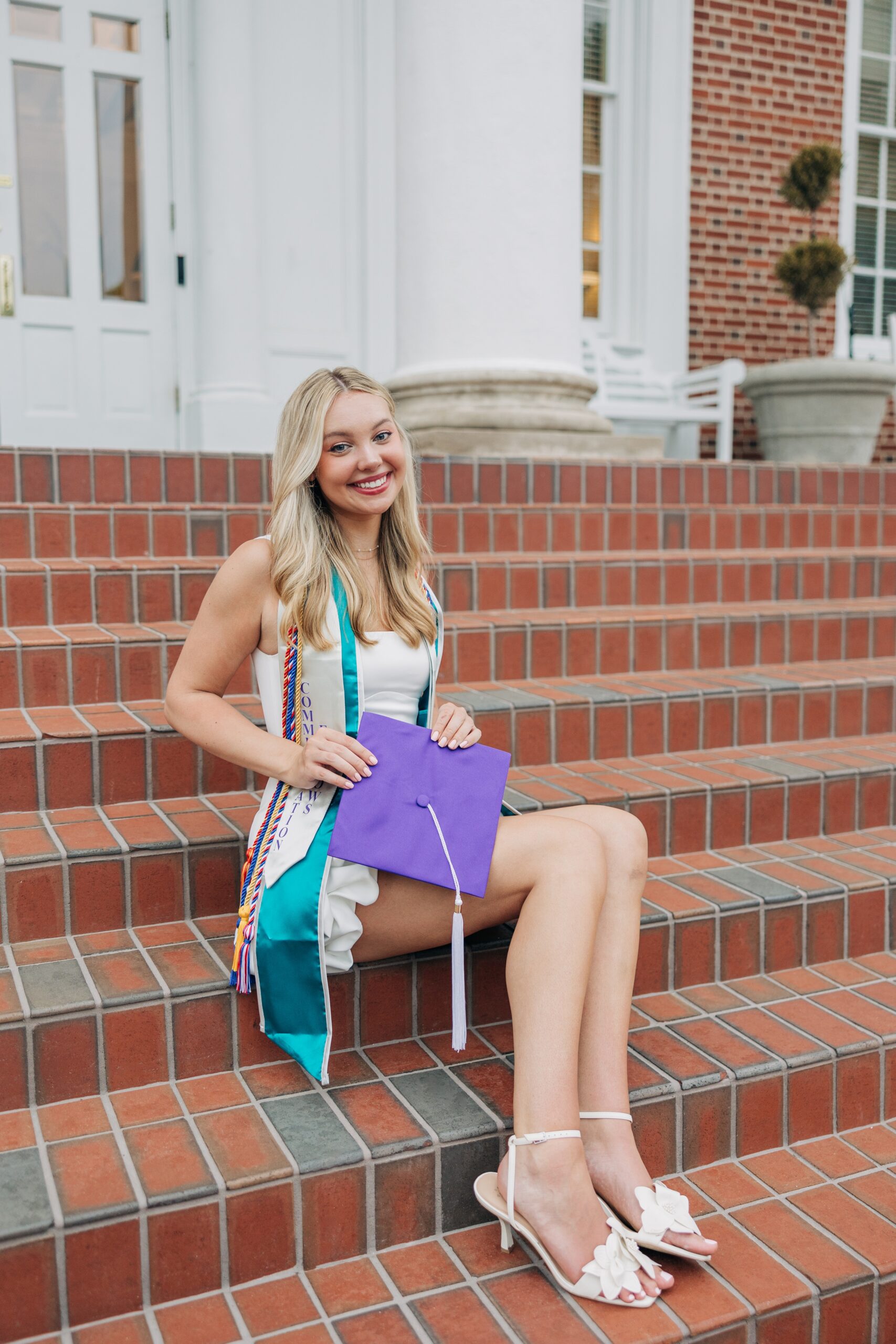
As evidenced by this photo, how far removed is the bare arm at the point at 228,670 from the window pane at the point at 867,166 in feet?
21.8

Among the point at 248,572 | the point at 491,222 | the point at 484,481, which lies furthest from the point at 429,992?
the point at 491,222

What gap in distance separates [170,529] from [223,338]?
2.29 meters

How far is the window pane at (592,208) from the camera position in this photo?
6637mm

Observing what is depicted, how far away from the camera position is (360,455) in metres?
1.85

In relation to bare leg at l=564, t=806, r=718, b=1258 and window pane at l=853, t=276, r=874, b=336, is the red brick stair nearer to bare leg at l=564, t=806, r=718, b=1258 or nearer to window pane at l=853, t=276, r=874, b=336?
bare leg at l=564, t=806, r=718, b=1258

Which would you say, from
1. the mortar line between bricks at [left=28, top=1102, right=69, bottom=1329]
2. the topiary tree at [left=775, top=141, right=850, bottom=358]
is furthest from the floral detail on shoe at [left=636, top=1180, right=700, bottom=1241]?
the topiary tree at [left=775, top=141, right=850, bottom=358]

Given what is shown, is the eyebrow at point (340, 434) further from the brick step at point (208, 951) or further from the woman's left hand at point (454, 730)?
the brick step at point (208, 951)

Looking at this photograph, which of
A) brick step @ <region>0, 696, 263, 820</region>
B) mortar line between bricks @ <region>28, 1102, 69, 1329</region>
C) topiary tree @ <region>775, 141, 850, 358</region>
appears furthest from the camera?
topiary tree @ <region>775, 141, 850, 358</region>

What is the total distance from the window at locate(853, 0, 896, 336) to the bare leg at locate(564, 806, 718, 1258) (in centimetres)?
626

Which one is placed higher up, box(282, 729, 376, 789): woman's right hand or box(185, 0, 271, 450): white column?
box(185, 0, 271, 450): white column

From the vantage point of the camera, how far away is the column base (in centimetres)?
432

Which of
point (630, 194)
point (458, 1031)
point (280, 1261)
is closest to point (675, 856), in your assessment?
point (458, 1031)

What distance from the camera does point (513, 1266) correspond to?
1.64m

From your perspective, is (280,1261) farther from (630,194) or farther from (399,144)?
(630,194)
